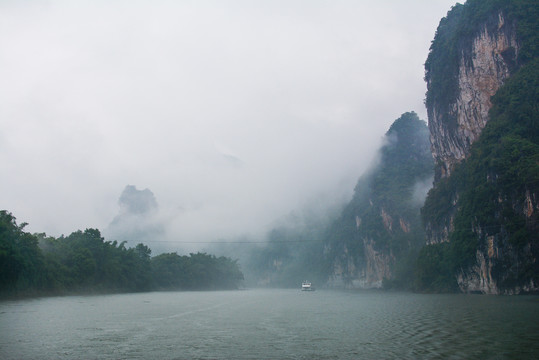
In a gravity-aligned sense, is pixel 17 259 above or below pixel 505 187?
below

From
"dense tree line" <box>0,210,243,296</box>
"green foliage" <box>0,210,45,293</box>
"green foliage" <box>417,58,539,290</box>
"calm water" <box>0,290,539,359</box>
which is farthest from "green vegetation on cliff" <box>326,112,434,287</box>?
"calm water" <box>0,290,539,359</box>

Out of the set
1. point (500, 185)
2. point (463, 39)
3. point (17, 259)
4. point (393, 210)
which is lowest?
point (17, 259)

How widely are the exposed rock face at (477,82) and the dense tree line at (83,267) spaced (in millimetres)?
76375

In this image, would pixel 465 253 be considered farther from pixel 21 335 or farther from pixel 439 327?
pixel 21 335

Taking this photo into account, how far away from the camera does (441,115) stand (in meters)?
101

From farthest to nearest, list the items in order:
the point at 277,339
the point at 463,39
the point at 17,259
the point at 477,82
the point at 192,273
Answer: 1. the point at 192,273
2. the point at 463,39
3. the point at 477,82
4. the point at 17,259
5. the point at 277,339

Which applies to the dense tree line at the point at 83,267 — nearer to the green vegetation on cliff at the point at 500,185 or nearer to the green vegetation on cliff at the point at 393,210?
the green vegetation on cliff at the point at 393,210

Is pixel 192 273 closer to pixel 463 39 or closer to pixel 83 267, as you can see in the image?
pixel 83 267

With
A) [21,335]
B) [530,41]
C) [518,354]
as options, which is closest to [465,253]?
[530,41]

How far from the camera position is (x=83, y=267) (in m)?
86.4

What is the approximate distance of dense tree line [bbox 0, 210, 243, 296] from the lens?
200 feet

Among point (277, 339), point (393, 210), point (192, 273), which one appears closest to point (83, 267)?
point (192, 273)

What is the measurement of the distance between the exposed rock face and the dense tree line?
76375 millimetres

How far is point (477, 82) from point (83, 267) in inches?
3233
